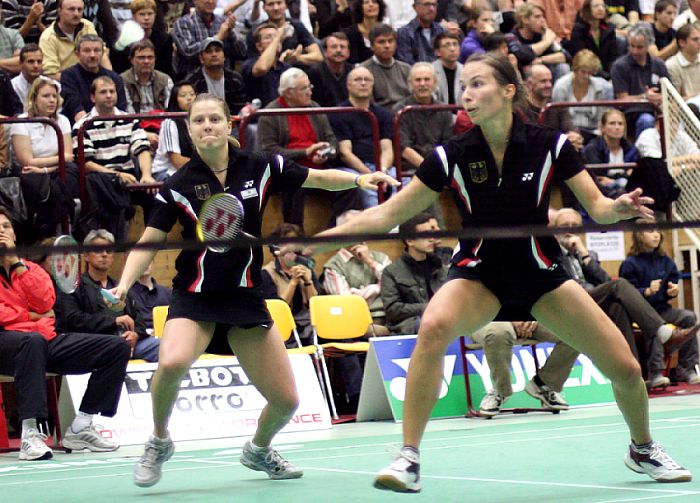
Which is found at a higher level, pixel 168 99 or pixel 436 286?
Answer: pixel 168 99

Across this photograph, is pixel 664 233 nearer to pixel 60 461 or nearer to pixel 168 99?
pixel 168 99

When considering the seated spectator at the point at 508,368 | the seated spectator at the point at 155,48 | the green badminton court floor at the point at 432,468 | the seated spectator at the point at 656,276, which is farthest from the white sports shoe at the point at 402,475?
the seated spectator at the point at 155,48

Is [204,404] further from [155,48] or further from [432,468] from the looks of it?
[155,48]

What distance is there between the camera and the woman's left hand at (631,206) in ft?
17.7

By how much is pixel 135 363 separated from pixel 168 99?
11.2ft

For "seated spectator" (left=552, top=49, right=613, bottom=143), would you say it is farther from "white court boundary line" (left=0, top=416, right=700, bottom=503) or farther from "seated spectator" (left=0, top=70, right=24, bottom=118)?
"seated spectator" (left=0, top=70, right=24, bottom=118)

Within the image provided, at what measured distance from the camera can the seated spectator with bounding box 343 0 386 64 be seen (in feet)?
49.1

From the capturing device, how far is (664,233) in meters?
14.1

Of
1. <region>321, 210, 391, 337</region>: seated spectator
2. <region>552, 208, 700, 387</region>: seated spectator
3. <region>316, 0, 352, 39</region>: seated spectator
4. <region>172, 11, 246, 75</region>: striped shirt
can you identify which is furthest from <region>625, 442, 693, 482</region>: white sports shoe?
<region>316, 0, 352, 39</region>: seated spectator

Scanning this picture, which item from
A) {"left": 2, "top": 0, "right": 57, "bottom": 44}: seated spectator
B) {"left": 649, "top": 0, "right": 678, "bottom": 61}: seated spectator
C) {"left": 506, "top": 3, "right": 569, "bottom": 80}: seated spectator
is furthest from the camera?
{"left": 649, "top": 0, "right": 678, "bottom": 61}: seated spectator

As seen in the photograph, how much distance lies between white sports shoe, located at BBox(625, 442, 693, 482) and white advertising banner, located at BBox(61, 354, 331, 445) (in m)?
5.01

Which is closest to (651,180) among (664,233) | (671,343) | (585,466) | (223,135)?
(664,233)

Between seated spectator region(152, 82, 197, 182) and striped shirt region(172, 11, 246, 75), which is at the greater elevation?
striped shirt region(172, 11, 246, 75)

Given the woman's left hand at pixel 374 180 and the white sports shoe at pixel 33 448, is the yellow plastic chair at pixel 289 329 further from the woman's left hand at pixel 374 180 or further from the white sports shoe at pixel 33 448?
the woman's left hand at pixel 374 180
